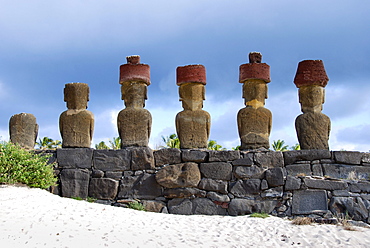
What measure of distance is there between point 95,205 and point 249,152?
3091 millimetres

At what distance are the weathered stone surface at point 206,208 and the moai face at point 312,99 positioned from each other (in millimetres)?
2664

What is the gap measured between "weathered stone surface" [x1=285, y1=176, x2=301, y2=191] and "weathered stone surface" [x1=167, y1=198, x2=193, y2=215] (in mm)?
1854

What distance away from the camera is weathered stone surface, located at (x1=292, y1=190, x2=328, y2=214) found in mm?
8492

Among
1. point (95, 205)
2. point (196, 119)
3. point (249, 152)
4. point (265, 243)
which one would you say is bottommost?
point (265, 243)

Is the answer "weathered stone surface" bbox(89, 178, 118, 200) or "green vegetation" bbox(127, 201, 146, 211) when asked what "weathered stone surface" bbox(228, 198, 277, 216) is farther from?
"weathered stone surface" bbox(89, 178, 118, 200)

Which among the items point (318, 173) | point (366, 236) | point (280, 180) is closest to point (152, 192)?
point (280, 180)

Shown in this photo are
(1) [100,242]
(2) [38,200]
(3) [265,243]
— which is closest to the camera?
(1) [100,242]

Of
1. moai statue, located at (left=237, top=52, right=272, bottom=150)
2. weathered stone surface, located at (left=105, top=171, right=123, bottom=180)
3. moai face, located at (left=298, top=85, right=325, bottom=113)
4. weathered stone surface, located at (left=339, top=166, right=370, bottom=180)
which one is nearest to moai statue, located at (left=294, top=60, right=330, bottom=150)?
moai face, located at (left=298, top=85, right=325, bottom=113)

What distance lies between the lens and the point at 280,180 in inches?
341

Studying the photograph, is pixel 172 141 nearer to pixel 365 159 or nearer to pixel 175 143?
pixel 175 143

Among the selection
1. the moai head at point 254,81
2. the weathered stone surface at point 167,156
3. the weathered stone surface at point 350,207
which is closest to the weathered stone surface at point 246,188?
the weathered stone surface at point 167,156

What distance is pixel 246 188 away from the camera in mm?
8789

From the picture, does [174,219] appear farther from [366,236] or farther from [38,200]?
[366,236]

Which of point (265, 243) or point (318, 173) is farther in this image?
point (318, 173)
